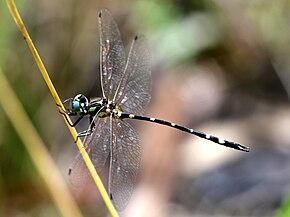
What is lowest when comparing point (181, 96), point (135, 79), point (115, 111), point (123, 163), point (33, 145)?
point (123, 163)

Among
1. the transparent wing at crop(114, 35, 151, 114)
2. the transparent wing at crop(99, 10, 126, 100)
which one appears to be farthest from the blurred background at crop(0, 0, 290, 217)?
the transparent wing at crop(99, 10, 126, 100)

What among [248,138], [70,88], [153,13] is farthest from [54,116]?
[248,138]

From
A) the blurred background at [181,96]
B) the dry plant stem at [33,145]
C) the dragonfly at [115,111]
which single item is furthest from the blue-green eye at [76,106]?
the blurred background at [181,96]

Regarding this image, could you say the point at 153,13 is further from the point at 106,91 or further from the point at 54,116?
the point at 106,91

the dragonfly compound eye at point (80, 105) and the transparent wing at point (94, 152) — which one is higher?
the dragonfly compound eye at point (80, 105)

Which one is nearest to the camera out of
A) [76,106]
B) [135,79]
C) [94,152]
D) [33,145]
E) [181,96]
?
[94,152]

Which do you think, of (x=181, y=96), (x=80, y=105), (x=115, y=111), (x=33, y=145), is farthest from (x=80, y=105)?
(x=181, y=96)

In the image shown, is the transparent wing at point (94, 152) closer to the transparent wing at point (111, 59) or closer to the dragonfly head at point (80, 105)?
the dragonfly head at point (80, 105)

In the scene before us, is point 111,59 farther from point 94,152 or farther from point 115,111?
point 94,152
